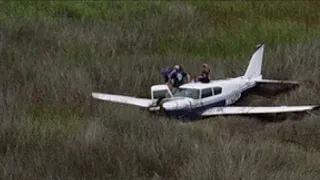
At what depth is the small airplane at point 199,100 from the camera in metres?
8.02

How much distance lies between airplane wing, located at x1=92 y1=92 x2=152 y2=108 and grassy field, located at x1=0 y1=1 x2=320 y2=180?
18 centimetres

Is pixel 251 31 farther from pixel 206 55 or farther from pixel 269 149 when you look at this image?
pixel 269 149

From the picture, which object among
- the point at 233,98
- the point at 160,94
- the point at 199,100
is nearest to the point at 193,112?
the point at 199,100

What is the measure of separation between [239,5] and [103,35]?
396 centimetres

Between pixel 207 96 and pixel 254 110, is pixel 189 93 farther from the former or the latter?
pixel 254 110

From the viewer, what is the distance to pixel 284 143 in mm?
7020

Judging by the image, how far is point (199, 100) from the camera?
8.27 metres

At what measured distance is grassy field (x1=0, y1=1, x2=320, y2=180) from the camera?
5.98m

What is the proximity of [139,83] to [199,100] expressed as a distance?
3.67 feet

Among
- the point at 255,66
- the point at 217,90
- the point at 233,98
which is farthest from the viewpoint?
the point at 255,66

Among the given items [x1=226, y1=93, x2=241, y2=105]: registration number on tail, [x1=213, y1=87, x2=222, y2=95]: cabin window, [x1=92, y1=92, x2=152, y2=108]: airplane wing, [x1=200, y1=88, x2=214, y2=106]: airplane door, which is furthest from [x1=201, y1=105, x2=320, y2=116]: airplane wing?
[x1=92, y1=92, x2=152, y2=108]: airplane wing

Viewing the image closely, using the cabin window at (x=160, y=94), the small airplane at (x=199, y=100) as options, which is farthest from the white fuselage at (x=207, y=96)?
the cabin window at (x=160, y=94)

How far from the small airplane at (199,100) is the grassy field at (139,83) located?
217 mm

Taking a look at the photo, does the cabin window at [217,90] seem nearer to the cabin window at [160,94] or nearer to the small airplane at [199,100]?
the small airplane at [199,100]
